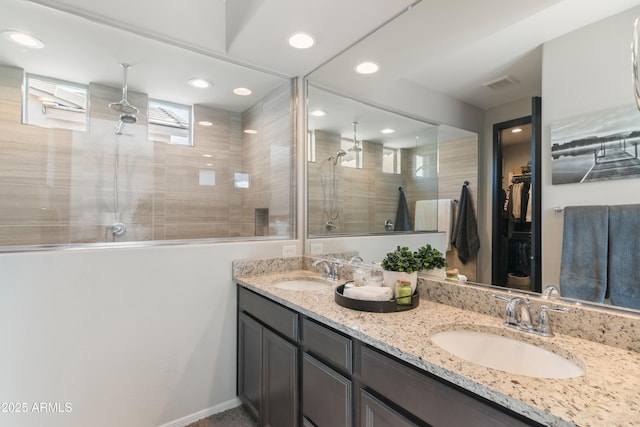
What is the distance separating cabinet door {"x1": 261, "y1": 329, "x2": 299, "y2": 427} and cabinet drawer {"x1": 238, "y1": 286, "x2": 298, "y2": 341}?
5 cm

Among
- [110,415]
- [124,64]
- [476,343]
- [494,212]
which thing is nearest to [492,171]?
[494,212]

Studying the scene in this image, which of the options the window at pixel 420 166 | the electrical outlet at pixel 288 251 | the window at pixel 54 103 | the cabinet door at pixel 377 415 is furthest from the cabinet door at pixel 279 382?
the window at pixel 54 103

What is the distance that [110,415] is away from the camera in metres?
1.72

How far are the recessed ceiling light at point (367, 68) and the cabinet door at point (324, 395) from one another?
5.84ft

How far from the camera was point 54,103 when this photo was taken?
8.31 ft

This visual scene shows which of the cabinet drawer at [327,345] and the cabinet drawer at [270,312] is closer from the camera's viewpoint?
the cabinet drawer at [327,345]

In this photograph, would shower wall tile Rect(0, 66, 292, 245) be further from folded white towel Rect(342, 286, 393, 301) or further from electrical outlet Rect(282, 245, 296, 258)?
folded white towel Rect(342, 286, 393, 301)

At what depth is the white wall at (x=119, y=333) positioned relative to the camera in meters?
1.54

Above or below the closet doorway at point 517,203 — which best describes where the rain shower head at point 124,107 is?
above

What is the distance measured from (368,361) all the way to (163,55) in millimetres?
2400

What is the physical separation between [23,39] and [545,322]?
3.21 metres

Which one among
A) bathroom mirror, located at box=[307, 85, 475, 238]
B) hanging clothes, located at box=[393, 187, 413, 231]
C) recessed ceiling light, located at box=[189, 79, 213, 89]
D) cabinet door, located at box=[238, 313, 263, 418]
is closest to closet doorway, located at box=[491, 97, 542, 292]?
bathroom mirror, located at box=[307, 85, 475, 238]

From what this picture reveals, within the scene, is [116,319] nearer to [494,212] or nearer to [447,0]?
[494,212]

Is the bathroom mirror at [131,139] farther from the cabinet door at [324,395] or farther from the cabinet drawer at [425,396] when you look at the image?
the cabinet drawer at [425,396]
